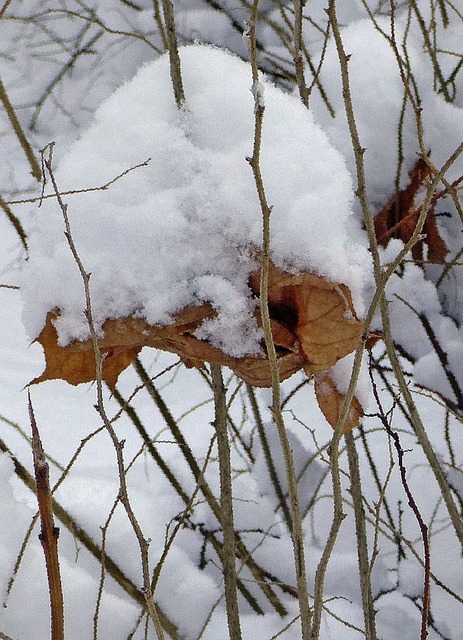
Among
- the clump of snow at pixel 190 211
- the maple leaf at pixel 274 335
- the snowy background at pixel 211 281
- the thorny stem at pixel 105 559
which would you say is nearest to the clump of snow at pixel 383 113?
the snowy background at pixel 211 281

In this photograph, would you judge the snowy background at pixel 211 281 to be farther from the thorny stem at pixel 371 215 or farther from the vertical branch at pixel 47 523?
the vertical branch at pixel 47 523

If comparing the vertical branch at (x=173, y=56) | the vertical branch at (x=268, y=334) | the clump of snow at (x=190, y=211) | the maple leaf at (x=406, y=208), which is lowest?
the vertical branch at (x=268, y=334)

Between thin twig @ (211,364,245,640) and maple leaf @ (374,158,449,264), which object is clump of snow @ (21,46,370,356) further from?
maple leaf @ (374,158,449,264)

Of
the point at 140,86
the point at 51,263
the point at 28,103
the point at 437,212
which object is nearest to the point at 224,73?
the point at 140,86

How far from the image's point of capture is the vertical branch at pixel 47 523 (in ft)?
1.28

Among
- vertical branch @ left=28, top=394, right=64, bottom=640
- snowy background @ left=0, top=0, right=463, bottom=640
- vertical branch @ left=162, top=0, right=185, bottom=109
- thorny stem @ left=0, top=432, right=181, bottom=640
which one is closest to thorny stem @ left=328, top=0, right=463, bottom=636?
snowy background @ left=0, top=0, right=463, bottom=640

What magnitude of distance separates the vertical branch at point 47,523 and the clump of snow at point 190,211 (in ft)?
0.77

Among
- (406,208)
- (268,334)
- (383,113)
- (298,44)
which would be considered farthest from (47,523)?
(383,113)

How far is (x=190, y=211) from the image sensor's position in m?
0.69

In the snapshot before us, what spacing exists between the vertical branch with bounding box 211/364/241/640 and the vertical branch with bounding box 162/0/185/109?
0.36m

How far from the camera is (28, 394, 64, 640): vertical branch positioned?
1.28ft

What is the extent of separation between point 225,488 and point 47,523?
52 cm

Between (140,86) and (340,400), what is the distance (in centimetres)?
46

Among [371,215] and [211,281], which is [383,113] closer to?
[371,215]
